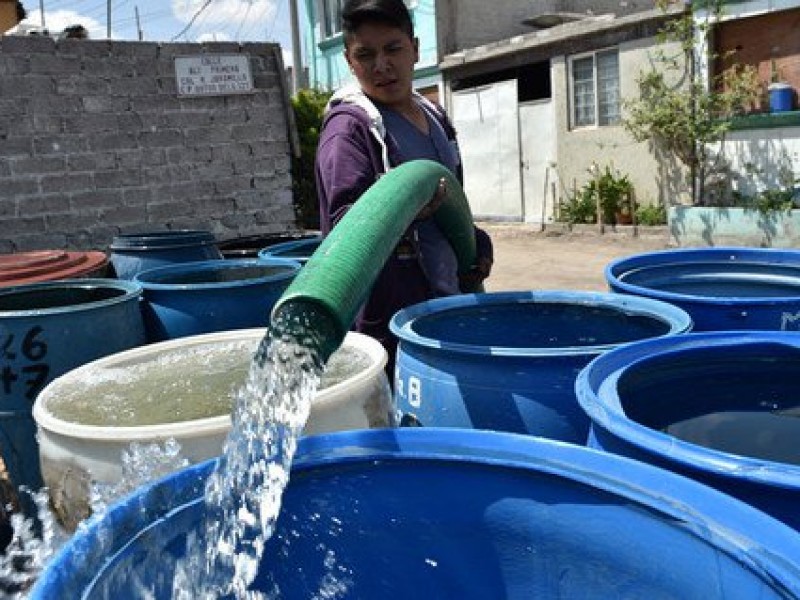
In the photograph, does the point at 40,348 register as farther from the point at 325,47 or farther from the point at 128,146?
the point at 325,47

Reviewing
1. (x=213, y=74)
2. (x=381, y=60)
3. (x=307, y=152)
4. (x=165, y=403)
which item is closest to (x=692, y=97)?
(x=307, y=152)

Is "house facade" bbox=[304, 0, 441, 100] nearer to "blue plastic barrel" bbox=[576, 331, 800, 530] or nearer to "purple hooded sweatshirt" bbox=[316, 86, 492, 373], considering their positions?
"purple hooded sweatshirt" bbox=[316, 86, 492, 373]

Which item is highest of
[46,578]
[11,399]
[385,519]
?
[46,578]

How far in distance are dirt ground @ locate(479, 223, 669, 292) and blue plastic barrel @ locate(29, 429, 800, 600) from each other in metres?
6.72

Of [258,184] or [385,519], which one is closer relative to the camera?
[385,519]

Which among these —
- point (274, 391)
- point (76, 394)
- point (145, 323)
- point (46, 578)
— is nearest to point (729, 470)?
point (274, 391)

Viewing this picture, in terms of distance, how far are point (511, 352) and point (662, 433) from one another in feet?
1.44

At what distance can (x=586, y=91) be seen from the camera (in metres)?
12.2

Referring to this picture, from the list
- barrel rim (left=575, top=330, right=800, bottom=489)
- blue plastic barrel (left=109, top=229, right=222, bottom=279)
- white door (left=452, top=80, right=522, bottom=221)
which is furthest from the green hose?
white door (left=452, top=80, right=522, bottom=221)

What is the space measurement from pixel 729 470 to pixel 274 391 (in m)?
0.67

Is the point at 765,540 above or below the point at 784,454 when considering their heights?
above

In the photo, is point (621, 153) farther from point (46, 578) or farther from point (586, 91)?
point (46, 578)

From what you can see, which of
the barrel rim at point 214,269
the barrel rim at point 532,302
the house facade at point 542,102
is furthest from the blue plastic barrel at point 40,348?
the house facade at point 542,102

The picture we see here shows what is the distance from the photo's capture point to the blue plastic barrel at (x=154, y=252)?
3.71 metres
